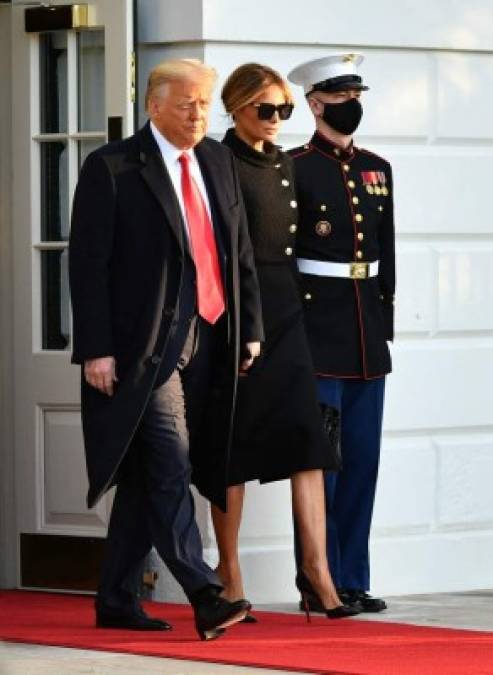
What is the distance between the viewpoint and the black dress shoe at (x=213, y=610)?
661cm

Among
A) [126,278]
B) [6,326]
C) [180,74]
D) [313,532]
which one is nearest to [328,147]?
[180,74]

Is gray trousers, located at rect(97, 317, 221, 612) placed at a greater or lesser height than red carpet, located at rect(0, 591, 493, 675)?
greater

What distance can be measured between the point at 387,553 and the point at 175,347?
185cm

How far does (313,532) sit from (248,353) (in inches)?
28.1

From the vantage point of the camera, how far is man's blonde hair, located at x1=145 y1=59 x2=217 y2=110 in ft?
22.5

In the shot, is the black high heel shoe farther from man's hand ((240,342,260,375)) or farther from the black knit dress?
man's hand ((240,342,260,375))

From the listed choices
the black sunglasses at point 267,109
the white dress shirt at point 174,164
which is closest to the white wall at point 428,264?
the black sunglasses at point 267,109

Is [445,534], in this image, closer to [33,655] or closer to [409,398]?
[409,398]

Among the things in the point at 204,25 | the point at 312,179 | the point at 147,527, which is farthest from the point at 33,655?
the point at 204,25

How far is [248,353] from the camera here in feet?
23.1

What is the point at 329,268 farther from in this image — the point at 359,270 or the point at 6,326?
Result: the point at 6,326

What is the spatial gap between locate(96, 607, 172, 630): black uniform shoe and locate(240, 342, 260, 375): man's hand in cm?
84

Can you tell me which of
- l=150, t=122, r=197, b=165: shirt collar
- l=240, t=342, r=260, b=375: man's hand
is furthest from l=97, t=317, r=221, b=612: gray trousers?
l=150, t=122, r=197, b=165: shirt collar

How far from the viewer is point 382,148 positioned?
327 inches
